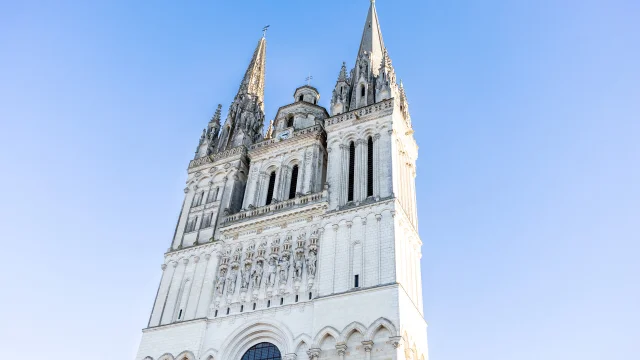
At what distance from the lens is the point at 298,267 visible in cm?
2675

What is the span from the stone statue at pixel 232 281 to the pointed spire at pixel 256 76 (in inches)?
645

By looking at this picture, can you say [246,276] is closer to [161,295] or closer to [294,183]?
[161,295]

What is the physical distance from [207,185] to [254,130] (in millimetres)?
6135

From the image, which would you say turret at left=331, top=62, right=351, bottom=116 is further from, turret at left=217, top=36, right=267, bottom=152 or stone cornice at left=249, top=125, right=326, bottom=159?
turret at left=217, top=36, right=267, bottom=152

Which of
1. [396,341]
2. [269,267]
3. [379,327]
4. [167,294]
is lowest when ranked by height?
[396,341]

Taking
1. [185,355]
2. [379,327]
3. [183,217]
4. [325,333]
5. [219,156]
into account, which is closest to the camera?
[379,327]

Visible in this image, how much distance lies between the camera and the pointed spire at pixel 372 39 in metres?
37.4

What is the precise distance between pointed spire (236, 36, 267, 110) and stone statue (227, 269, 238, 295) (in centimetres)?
1639

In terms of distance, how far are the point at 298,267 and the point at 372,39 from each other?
1846 cm

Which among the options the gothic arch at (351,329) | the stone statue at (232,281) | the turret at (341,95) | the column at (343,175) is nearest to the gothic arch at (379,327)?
the gothic arch at (351,329)

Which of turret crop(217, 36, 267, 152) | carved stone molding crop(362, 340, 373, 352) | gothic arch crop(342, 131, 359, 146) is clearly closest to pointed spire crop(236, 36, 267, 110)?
turret crop(217, 36, 267, 152)

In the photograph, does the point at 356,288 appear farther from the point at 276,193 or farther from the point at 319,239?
the point at 276,193

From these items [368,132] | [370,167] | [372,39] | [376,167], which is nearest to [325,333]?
[376,167]

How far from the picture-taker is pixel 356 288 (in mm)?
24266
